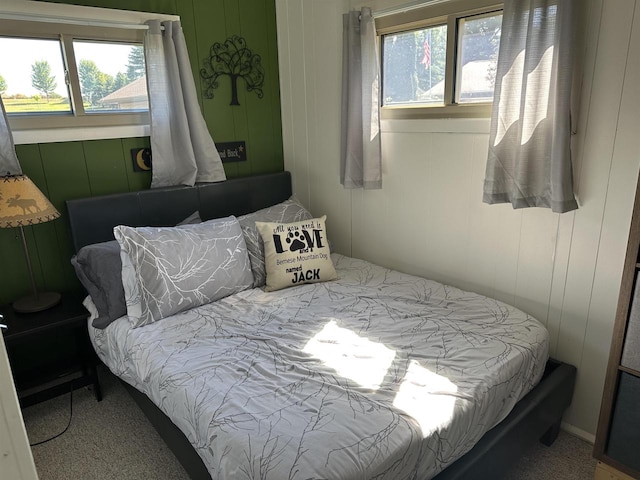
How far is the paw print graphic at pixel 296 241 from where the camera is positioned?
2539 mm

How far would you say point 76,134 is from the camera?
8.11 ft

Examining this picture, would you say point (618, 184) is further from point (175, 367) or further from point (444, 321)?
point (175, 367)

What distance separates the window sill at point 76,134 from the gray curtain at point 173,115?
0.41 feet

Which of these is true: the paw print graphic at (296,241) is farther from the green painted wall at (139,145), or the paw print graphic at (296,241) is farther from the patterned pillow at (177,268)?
the green painted wall at (139,145)

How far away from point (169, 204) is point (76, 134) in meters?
0.60

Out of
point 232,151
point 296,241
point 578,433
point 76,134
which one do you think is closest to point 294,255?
point 296,241

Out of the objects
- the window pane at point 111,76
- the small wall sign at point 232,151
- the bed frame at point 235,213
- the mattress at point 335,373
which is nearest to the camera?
the mattress at point 335,373

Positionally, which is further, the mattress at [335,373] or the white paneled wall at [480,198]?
the white paneled wall at [480,198]

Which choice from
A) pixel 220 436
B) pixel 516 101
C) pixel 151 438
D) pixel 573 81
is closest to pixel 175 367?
pixel 220 436

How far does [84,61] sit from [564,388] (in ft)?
9.50

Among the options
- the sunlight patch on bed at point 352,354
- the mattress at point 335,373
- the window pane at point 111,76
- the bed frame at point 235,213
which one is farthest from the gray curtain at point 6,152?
the sunlight patch on bed at point 352,354

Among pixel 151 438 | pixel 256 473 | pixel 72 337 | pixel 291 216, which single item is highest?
pixel 291 216

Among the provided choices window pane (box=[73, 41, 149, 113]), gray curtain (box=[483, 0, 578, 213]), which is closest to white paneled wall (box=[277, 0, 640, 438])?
gray curtain (box=[483, 0, 578, 213])

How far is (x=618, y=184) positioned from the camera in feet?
6.05
